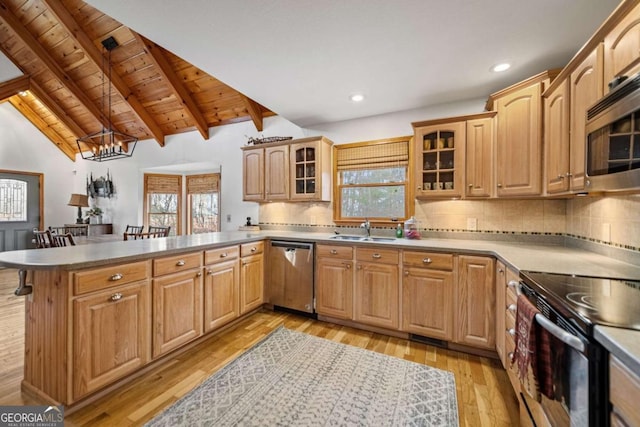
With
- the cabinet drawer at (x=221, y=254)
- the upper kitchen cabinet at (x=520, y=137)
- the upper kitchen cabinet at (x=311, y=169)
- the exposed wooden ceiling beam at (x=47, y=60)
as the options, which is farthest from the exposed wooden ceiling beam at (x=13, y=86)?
the upper kitchen cabinet at (x=520, y=137)

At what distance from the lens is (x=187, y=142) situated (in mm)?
4758

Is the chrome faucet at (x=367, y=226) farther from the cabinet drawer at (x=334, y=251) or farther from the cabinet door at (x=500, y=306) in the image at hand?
the cabinet door at (x=500, y=306)

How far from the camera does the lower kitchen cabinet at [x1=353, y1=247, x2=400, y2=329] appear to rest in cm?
254

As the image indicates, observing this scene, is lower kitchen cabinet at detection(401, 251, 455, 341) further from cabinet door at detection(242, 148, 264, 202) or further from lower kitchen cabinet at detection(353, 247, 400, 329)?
cabinet door at detection(242, 148, 264, 202)

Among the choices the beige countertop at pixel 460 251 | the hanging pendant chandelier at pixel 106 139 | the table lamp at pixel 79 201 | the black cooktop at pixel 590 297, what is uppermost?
the hanging pendant chandelier at pixel 106 139

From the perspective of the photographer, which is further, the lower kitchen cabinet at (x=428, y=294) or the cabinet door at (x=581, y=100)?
the lower kitchen cabinet at (x=428, y=294)

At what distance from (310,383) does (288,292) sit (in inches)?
50.5

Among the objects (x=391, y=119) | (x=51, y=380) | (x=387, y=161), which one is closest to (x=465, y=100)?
(x=391, y=119)

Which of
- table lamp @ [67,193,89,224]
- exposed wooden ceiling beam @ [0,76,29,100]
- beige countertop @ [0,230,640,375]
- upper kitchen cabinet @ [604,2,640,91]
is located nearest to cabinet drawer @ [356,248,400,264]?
beige countertop @ [0,230,640,375]

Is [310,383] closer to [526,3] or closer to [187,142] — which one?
[526,3]

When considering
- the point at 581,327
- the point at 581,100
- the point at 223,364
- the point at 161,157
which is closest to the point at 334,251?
the point at 223,364

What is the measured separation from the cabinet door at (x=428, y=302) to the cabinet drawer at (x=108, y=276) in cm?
219

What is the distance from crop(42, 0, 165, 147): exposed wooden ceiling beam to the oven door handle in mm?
5483

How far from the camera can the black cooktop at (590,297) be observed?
85cm
